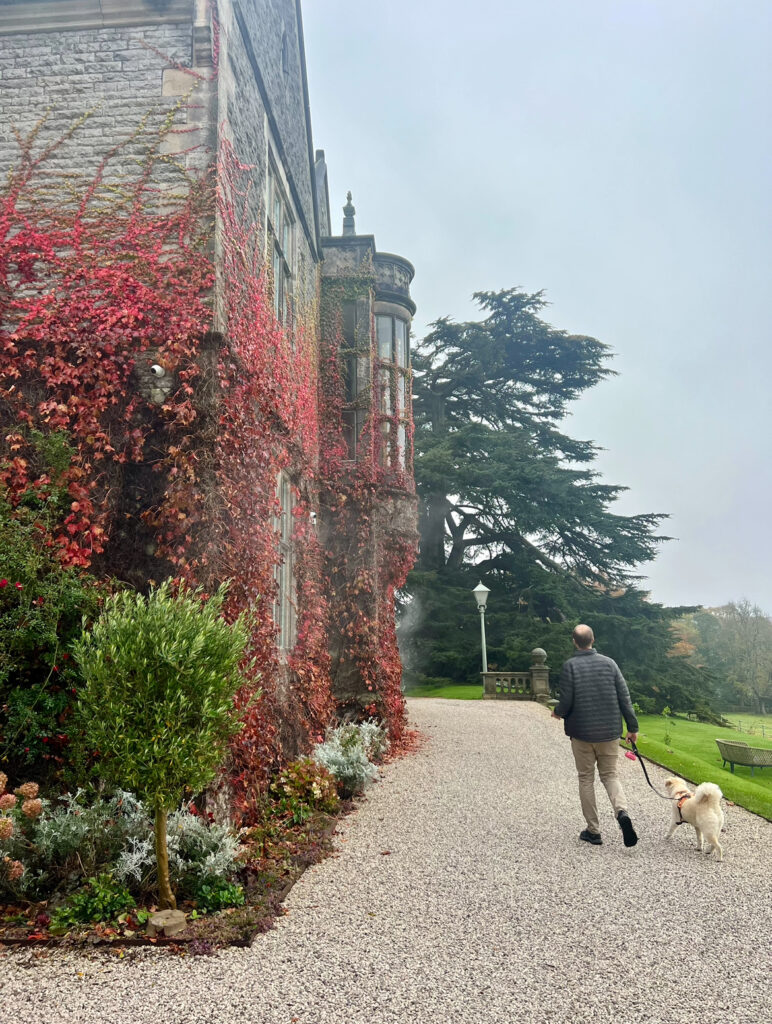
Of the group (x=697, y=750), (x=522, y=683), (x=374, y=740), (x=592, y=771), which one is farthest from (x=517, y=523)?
(x=592, y=771)

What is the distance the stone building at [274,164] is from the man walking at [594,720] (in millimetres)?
3309

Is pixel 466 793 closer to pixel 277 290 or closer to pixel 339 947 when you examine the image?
pixel 339 947

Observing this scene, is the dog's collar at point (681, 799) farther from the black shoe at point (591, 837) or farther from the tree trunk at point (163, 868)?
the tree trunk at point (163, 868)

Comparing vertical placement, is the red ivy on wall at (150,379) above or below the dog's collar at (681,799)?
above

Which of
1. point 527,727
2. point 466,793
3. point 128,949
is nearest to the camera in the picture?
point 128,949

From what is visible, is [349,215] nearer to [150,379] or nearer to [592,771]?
[150,379]

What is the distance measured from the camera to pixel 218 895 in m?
4.53

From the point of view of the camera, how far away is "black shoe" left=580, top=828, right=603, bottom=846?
632 centimetres

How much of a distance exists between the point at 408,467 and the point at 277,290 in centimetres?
460

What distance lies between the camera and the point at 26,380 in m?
6.26

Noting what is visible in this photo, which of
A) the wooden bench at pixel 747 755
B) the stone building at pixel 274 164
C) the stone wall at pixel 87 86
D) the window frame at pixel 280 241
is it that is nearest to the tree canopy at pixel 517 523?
the wooden bench at pixel 747 755

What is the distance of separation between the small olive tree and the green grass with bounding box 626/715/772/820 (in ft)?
22.1

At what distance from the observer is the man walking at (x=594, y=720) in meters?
6.32

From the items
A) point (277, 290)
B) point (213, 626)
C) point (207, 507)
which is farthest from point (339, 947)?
point (277, 290)
